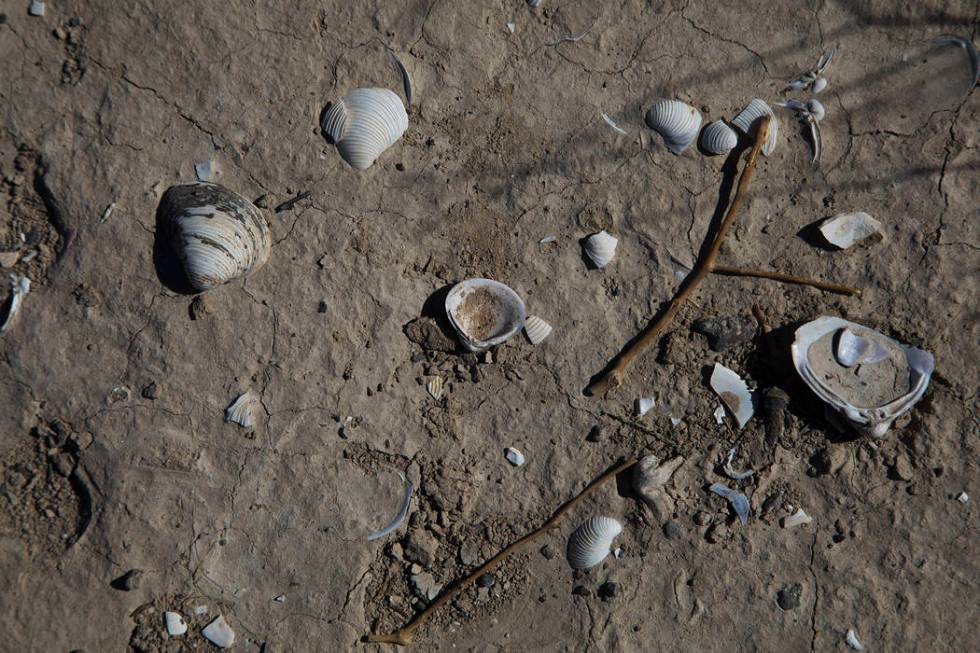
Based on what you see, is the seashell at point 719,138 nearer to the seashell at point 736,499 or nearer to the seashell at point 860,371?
the seashell at point 860,371

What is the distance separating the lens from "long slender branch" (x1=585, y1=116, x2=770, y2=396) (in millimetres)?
2594

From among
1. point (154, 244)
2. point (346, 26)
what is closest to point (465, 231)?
point (346, 26)

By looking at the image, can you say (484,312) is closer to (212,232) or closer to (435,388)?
(435,388)

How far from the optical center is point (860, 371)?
8.45 ft

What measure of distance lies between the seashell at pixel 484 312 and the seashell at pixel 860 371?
1.11 meters

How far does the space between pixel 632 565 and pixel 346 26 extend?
2464 millimetres

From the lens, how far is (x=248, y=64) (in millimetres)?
2594

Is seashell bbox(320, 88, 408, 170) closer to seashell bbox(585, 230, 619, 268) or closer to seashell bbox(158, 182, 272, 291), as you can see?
seashell bbox(158, 182, 272, 291)

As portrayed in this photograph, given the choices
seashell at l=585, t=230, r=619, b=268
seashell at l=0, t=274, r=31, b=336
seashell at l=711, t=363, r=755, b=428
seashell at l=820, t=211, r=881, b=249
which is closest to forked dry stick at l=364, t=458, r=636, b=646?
seashell at l=711, t=363, r=755, b=428

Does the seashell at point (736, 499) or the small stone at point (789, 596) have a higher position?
the seashell at point (736, 499)

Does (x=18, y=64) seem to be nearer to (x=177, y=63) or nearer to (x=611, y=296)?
(x=177, y=63)

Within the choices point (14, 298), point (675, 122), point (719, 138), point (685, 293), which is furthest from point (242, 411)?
point (719, 138)

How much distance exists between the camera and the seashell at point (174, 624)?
252 centimetres

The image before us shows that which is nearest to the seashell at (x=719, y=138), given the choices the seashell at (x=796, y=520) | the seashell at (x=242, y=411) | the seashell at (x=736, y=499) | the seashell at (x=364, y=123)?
the seashell at (x=364, y=123)
